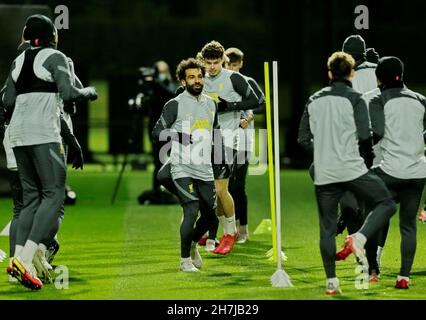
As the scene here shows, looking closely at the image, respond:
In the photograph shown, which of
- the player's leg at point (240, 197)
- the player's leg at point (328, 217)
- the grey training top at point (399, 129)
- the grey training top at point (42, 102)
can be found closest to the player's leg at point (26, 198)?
the grey training top at point (42, 102)

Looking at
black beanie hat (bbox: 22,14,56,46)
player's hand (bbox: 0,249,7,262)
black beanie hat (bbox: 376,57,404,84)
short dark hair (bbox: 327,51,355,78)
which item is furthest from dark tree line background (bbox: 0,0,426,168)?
short dark hair (bbox: 327,51,355,78)

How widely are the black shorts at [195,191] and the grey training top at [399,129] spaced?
1.90 meters

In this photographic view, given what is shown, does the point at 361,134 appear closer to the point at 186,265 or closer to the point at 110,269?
the point at 186,265

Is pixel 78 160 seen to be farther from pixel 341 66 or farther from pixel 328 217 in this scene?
pixel 341 66

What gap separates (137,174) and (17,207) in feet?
44.0

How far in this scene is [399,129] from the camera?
8.97 metres

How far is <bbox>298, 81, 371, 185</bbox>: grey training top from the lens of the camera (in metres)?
8.60

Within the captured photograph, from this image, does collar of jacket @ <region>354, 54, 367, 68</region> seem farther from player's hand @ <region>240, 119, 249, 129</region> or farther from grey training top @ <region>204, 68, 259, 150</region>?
player's hand @ <region>240, 119, 249, 129</region>

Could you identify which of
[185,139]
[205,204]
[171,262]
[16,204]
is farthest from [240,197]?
[16,204]

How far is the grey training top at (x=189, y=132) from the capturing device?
10125 millimetres

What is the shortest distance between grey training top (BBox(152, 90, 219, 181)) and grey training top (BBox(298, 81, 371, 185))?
1728 millimetres

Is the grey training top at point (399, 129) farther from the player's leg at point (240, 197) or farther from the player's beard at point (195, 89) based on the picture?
the player's leg at point (240, 197)

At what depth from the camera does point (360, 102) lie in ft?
28.3

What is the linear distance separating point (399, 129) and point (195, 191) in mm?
2159
